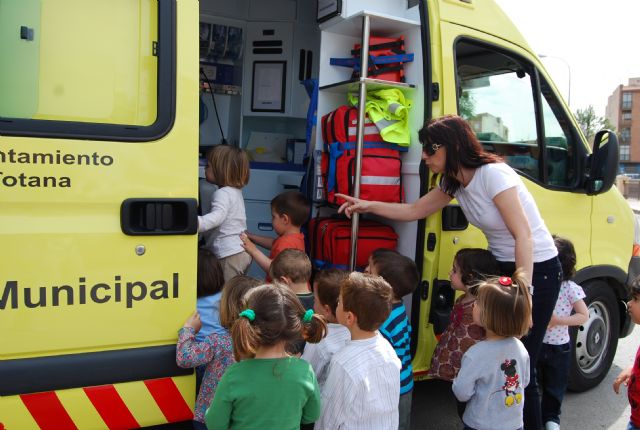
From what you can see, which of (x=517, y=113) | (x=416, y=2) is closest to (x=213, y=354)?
(x=416, y=2)

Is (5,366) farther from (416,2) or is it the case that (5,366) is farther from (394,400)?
(416,2)

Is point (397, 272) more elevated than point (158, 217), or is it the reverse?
point (158, 217)

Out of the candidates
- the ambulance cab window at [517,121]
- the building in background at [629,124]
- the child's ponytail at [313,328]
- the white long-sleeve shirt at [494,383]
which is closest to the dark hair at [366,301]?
the child's ponytail at [313,328]

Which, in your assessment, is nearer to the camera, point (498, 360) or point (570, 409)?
point (498, 360)

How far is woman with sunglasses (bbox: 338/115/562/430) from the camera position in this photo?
9.00 ft

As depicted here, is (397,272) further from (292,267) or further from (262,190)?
(262,190)

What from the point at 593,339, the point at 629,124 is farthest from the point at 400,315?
the point at 629,124

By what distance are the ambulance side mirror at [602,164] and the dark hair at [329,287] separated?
6.42ft

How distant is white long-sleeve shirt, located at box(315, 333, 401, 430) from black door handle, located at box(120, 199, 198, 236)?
810mm

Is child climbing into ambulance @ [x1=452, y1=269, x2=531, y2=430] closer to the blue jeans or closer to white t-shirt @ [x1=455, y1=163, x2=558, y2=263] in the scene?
white t-shirt @ [x1=455, y1=163, x2=558, y2=263]

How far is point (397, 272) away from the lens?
114 inches

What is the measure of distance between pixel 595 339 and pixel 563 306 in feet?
3.17

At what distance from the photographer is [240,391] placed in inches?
77.7

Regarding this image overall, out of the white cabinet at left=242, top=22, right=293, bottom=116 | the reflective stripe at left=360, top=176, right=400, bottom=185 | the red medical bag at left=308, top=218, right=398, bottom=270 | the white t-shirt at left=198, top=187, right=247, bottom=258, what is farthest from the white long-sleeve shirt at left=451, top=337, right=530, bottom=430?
the white cabinet at left=242, top=22, right=293, bottom=116
